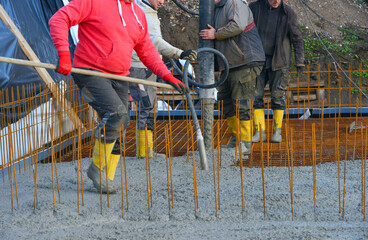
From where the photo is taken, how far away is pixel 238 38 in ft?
15.6

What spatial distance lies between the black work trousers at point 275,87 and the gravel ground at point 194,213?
1.75 meters

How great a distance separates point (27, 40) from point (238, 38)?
2.42m

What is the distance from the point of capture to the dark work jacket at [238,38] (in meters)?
4.62

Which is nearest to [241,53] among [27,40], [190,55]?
[190,55]

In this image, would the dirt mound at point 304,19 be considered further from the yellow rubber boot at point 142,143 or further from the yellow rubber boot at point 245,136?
the yellow rubber boot at point 142,143

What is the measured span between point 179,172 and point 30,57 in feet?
7.89

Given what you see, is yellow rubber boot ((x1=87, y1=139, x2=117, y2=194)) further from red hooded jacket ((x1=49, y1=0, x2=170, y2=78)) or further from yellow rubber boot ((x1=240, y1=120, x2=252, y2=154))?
yellow rubber boot ((x1=240, y1=120, x2=252, y2=154))

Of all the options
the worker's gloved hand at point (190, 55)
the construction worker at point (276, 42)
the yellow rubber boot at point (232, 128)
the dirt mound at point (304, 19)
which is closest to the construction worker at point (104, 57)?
the worker's gloved hand at point (190, 55)

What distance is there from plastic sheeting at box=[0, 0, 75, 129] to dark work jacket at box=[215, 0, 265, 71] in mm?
1903

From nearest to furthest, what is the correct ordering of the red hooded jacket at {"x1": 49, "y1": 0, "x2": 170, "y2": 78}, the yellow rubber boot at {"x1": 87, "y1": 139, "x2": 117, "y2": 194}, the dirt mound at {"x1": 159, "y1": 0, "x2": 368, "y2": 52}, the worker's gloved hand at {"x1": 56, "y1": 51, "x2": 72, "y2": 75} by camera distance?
the worker's gloved hand at {"x1": 56, "y1": 51, "x2": 72, "y2": 75} → the red hooded jacket at {"x1": 49, "y1": 0, "x2": 170, "y2": 78} → the yellow rubber boot at {"x1": 87, "y1": 139, "x2": 117, "y2": 194} → the dirt mound at {"x1": 159, "y1": 0, "x2": 368, "y2": 52}

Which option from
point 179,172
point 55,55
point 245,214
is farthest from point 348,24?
point 245,214

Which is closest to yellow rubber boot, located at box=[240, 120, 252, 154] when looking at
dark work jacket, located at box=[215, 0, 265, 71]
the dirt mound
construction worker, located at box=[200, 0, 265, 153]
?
construction worker, located at box=[200, 0, 265, 153]

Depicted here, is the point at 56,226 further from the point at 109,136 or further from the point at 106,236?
the point at 109,136

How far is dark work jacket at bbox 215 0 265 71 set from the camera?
15.2 ft
